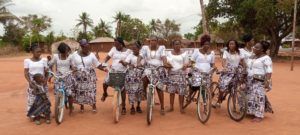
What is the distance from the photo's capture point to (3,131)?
6.57 meters

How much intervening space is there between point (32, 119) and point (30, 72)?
38.8 inches

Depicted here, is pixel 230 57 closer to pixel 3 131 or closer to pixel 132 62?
pixel 132 62

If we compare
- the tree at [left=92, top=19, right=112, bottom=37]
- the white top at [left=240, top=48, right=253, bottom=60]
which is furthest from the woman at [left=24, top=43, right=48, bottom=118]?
the tree at [left=92, top=19, right=112, bottom=37]

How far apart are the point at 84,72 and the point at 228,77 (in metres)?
2.97

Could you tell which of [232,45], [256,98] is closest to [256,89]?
[256,98]

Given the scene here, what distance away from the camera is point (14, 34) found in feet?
190

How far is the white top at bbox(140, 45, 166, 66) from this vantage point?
755cm

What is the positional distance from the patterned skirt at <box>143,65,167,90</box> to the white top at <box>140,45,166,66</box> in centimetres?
11

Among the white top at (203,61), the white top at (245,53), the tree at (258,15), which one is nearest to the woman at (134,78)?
the white top at (203,61)

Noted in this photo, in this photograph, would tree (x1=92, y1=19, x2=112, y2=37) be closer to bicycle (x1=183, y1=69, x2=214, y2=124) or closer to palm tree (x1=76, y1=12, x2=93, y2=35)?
palm tree (x1=76, y1=12, x2=93, y2=35)

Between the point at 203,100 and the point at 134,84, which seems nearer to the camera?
the point at 203,100

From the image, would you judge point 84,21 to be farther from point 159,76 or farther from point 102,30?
point 159,76

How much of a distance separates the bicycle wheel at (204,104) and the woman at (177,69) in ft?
2.08

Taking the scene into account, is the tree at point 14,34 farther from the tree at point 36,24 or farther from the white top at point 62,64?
the white top at point 62,64
